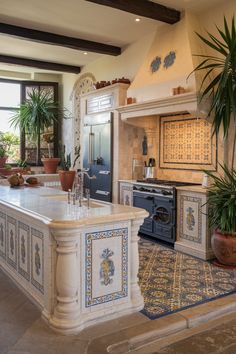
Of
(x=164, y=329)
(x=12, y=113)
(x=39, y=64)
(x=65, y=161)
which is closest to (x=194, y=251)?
(x=164, y=329)

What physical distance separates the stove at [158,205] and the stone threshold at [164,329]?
1.75 meters

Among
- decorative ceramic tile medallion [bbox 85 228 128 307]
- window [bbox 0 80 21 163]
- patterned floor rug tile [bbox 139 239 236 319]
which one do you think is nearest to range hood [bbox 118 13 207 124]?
patterned floor rug tile [bbox 139 239 236 319]

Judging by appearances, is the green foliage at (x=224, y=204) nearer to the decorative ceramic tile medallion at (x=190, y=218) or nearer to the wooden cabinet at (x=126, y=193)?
the decorative ceramic tile medallion at (x=190, y=218)

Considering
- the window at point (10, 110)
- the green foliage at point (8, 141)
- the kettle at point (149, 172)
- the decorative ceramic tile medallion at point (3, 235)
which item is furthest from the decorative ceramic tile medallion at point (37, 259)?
the window at point (10, 110)

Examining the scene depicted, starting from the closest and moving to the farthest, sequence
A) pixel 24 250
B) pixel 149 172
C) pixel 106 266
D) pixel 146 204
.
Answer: pixel 106 266
pixel 24 250
pixel 146 204
pixel 149 172

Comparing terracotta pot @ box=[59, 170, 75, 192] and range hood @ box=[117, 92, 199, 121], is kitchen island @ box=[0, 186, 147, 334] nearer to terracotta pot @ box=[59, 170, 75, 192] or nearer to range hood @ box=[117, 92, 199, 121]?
terracotta pot @ box=[59, 170, 75, 192]

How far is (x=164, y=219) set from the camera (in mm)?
4824

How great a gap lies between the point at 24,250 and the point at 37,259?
341 mm

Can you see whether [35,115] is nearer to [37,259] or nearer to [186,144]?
[186,144]

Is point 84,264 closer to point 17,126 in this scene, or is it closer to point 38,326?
point 38,326

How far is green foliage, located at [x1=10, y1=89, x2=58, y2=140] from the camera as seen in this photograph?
26.1 feet

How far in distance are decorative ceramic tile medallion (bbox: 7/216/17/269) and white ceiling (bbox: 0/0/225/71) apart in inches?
119

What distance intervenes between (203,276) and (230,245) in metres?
0.49

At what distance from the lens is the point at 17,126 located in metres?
8.33
